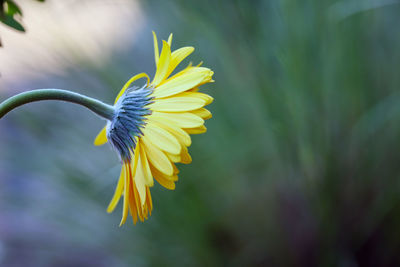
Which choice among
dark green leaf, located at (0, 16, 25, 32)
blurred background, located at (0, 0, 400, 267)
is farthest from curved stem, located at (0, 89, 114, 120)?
blurred background, located at (0, 0, 400, 267)

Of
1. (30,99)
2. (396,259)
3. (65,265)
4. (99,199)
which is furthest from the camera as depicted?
(65,265)

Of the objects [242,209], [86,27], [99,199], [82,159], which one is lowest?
[242,209]

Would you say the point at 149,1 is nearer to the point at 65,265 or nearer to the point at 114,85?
the point at 114,85

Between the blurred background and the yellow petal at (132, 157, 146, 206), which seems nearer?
the yellow petal at (132, 157, 146, 206)

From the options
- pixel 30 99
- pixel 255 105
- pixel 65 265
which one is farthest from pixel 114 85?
pixel 30 99

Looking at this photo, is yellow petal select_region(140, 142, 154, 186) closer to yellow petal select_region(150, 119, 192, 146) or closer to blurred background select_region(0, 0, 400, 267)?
yellow petal select_region(150, 119, 192, 146)

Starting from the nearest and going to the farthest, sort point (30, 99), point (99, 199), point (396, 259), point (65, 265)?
point (30, 99) < point (396, 259) < point (99, 199) < point (65, 265)

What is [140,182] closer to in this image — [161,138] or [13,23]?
[161,138]

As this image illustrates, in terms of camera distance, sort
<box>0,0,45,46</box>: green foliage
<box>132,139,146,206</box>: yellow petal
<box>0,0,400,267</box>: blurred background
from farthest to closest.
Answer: <box>0,0,400,267</box>: blurred background → <box>132,139,146,206</box>: yellow petal → <box>0,0,45,46</box>: green foliage
